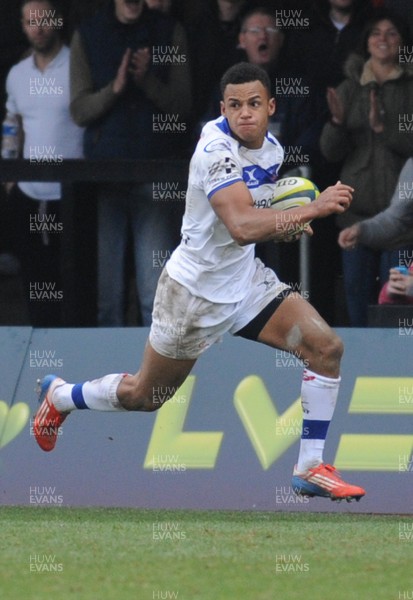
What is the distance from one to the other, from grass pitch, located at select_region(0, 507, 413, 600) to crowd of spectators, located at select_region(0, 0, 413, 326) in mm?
2644

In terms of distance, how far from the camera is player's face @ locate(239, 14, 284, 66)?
32.0 feet

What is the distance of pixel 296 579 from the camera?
19.5 ft

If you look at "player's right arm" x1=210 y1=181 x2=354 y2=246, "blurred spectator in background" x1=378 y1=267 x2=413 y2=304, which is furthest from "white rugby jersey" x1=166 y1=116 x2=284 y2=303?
"blurred spectator in background" x1=378 y1=267 x2=413 y2=304

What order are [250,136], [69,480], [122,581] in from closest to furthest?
[122,581] < [250,136] < [69,480]

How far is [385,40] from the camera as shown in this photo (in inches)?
371

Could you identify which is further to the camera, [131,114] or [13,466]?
[131,114]

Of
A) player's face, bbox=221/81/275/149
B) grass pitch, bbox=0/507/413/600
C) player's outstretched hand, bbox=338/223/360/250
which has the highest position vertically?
player's face, bbox=221/81/275/149

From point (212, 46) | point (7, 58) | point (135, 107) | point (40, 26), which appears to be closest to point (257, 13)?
point (212, 46)

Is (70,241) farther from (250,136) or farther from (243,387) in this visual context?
(250,136)

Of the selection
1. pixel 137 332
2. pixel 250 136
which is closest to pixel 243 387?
pixel 137 332

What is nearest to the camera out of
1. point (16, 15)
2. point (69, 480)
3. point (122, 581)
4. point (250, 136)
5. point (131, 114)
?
point (122, 581)

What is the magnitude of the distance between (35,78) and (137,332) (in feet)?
7.09

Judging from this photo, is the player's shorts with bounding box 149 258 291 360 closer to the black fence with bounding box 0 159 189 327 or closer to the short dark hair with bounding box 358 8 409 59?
the black fence with bounding box 0 159 189 327

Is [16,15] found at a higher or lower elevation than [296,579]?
higher
